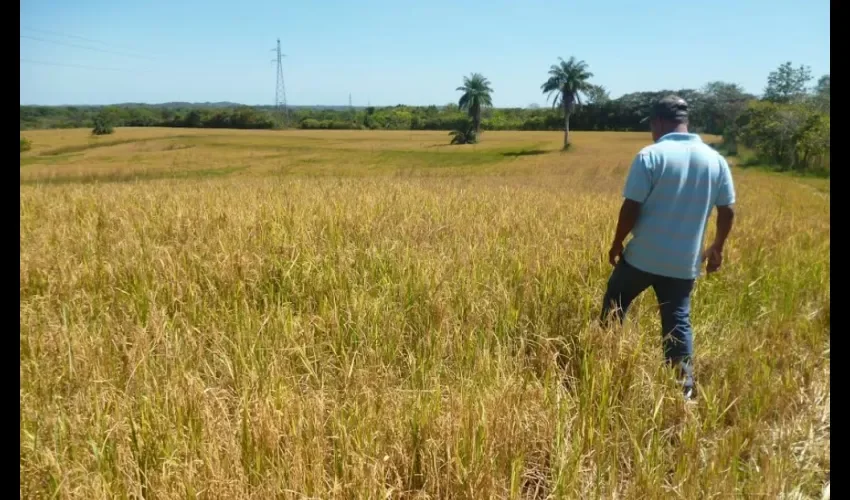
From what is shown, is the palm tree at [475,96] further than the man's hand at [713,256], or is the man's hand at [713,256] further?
the palm tree at [475,96]

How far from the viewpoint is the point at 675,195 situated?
3.27 metres

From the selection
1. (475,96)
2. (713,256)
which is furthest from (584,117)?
(713,256)

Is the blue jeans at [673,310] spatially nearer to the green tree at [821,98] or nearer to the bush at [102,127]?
the green tree at [821,98]

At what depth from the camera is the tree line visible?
35.2 m

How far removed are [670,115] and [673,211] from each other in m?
0.65

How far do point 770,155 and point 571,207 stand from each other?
36364 mm

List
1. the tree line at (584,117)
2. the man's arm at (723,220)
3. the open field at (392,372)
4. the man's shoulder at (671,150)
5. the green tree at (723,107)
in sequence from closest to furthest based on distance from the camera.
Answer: the open field at (392,372) < the man's shoulder at (671,150) < the man's arm at (723,220) < the tree line at (584,117) < the green tree at (723,107)

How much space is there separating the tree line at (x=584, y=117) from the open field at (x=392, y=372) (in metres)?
1.94

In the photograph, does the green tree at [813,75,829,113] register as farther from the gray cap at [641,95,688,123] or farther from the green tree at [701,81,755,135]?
the gray cap at [641,95,688,123]

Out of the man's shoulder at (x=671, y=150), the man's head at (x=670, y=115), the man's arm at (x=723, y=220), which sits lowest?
the man's arm at (x=723, y=220)

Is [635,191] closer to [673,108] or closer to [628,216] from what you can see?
[628,216]

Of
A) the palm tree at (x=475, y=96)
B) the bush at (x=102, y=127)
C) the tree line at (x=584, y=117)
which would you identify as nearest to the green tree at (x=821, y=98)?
the tree line at (x=584, y=117)

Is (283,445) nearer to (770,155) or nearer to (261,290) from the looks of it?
(261,290)

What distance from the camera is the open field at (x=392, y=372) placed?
2.12 m
